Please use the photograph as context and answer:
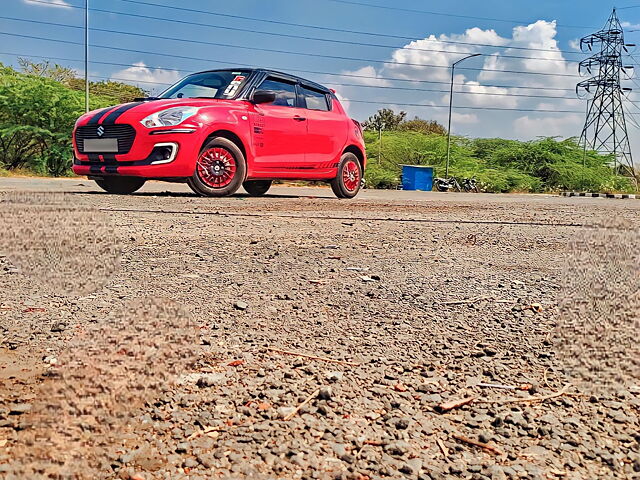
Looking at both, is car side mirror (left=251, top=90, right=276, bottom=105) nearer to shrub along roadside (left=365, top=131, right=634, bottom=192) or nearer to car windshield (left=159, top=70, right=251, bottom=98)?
car windshield (left=159, top=70, right=251, bottom=98)

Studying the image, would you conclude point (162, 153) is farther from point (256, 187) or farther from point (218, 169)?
point (256, 187)

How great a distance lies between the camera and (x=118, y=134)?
24.3 feet

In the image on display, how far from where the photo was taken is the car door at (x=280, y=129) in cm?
811

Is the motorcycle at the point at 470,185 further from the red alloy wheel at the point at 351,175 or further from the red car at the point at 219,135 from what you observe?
the red car at the point at 219,135

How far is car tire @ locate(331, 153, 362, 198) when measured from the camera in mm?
9500

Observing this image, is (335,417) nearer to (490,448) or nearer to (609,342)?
(490,448)

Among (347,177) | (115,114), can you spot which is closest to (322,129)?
(347,177)

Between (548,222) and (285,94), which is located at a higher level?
(285,94)

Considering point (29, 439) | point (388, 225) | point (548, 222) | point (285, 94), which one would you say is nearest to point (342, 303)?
point (29, 439)

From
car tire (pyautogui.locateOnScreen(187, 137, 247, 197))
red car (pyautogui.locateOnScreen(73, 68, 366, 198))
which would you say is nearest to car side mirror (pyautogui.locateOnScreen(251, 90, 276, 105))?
red car (pyautogui.locateOnScreen(73, 68, 366, 198))

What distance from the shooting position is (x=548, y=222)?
621cm

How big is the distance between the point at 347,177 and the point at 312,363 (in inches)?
316

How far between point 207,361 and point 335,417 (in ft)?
1.55

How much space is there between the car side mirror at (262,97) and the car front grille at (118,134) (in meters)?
1.60
